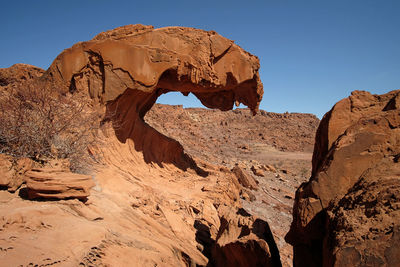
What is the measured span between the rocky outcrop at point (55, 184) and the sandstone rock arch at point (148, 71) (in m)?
3.04

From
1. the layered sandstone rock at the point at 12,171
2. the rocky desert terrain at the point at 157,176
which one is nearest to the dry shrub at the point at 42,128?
the rocky desert terrain at the point at 157,176

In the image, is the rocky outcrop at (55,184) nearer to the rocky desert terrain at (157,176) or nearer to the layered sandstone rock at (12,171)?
the rocky desert terrain at (157,176)

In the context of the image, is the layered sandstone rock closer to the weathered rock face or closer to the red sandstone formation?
the red sandstone formation

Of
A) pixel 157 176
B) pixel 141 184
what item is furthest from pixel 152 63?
pixel 157 176

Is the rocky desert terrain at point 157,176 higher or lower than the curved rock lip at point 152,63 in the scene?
lower

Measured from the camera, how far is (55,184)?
3.38 metres

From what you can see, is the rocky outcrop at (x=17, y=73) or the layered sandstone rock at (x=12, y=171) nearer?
the layered sandstone rock at (x=12, y=171)

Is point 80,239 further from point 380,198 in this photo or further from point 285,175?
point 285,175

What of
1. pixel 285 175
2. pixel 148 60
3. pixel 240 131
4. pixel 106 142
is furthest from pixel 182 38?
pixel 240 131

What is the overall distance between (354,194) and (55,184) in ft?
11.6

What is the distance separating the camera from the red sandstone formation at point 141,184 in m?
2.78

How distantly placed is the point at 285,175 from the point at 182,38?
11.5 m

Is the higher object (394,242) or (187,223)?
(394,242)

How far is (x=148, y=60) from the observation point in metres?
6.78
